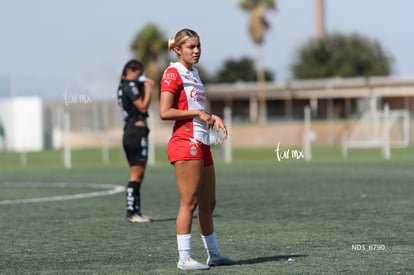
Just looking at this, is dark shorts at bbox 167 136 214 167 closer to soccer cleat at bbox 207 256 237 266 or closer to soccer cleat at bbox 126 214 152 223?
soccer cleat at bbox 207 256 237 266

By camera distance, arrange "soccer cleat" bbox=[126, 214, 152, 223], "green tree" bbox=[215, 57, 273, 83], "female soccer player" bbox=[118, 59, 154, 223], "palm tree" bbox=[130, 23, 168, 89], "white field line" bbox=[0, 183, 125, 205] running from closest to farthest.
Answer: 1. "soccer cleat" bbox=[126, 214, 152, 223]
2. "female soccer player" bbox=[118, 59, 154, 223]
3. "white field line" bbox=[0, 183, 125, 205]
4. "palm tree" bbox=[130, 23, 168, 89]
5. "green tree" bbox=[215, 57, 273, 83]

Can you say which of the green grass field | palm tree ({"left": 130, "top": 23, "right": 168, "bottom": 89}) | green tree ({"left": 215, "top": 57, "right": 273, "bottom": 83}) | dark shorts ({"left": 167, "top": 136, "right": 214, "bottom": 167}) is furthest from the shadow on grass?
green tree ({"left": 215, "top": 57, "right": 273, "bottom": 83})

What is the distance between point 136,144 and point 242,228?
2356mm

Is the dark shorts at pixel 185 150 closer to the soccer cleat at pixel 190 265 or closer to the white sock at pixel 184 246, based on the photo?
the white sock at pixel 184 246

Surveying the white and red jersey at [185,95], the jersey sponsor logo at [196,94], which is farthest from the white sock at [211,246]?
the jersey sponsor logo at [196,94]

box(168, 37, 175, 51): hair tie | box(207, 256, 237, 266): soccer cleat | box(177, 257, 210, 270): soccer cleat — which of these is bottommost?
box(207, 256, 237, 266): soccer cleat

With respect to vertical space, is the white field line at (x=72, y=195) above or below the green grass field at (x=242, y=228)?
below

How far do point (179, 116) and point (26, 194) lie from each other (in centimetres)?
1048

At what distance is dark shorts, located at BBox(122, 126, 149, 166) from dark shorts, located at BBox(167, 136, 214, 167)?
481 centimetres

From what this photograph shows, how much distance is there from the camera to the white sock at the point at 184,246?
28.8 ft

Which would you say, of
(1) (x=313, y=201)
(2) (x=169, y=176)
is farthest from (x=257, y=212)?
(2) (x=169, y=176)

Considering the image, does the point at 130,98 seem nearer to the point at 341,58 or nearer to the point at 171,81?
the point at 171,81

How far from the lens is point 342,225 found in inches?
475

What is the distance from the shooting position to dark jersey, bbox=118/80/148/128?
44.9 ft
